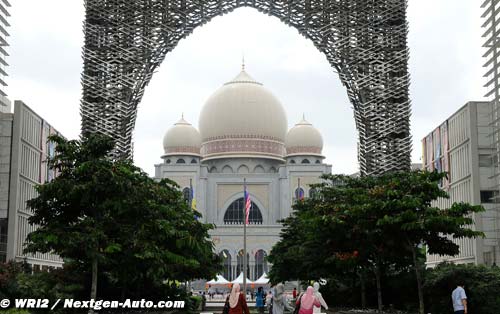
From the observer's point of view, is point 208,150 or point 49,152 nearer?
point 49,152

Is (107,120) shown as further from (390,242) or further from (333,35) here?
(390,242)

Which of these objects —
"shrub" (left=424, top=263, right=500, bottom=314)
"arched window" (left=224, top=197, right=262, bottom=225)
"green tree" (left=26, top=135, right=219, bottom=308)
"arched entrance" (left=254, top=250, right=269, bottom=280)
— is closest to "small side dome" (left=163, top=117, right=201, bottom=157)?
"arched window" (left=224, top=197, right=262, bottom=225)

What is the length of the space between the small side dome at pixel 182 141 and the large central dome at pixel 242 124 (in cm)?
87

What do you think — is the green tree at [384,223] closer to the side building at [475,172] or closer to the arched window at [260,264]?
the side building at [475,172]

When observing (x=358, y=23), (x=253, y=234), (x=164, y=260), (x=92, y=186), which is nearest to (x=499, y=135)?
(x=358, y=23)

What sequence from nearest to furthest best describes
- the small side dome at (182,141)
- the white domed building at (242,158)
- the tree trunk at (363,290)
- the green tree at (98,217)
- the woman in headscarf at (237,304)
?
1. the woman in headscarf at (237,304)
2. the green tree at (98,217)
3. the tree trunk at (363,290)
4. the white domed building at (242,158)
5. the small side dome at (182,141)

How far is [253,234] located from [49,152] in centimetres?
3432

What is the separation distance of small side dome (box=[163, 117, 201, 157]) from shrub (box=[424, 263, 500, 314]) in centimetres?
5773

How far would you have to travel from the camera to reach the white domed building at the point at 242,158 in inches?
3132

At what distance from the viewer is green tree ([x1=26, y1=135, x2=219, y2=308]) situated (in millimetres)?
20609

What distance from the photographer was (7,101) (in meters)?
40.1

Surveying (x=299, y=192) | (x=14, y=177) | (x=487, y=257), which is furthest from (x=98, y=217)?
(x=299, y=192)

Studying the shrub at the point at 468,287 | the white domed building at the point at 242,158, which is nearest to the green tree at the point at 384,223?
the shrub at the point at 468,287

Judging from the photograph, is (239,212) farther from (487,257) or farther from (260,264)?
(487,257)
